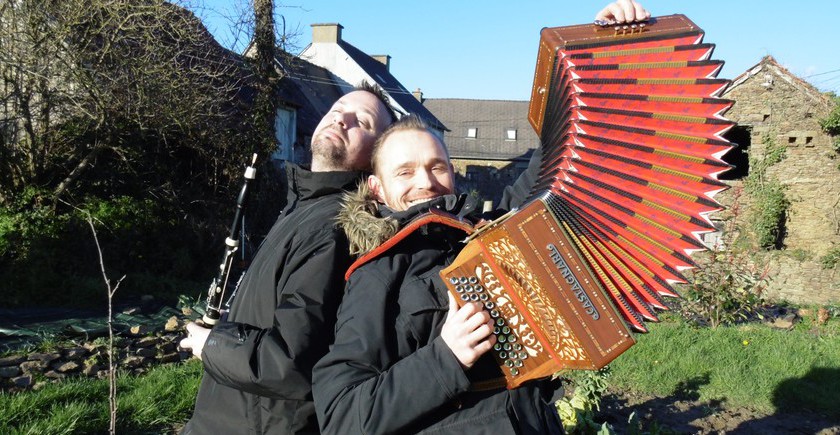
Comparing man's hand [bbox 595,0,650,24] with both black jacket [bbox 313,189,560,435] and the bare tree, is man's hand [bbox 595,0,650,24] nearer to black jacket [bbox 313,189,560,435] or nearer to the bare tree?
black jacket [bbox 313,189,560,435]

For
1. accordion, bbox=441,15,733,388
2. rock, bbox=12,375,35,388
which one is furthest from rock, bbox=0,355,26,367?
accordion, bbox=441,15,733,388

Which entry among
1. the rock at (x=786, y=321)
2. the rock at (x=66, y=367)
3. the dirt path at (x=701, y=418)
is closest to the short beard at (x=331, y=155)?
the dirt path at (x=701, y=418)

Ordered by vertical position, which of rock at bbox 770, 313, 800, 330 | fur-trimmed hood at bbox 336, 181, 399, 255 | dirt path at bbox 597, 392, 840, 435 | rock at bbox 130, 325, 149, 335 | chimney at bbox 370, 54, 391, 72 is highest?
chimney at bbox 370, 54, 391, 72

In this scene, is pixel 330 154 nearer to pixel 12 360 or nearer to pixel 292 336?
pixel 292 336

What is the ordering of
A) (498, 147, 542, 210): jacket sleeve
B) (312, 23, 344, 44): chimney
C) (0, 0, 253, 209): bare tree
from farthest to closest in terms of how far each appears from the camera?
(312, 23, 344, 44): chimney < (0, 0, 253, 209): bare tree < (498, 147, 542, 210): jacket sleeve

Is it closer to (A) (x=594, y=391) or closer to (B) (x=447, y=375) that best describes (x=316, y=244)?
(B) (x=447, y=375)

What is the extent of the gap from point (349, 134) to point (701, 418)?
443 cm

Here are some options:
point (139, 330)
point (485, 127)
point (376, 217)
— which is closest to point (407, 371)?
point (376, 217)

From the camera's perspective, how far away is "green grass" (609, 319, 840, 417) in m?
5.93

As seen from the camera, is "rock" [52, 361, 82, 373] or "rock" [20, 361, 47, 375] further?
"rock" [52, 361, 82, 373]

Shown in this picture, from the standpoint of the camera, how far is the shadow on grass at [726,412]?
17.2 ft

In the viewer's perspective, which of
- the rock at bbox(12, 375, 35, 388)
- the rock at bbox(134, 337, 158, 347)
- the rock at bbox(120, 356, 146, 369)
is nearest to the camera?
the rock at bbox(12, 375, 35, 388)

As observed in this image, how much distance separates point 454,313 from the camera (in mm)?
1651

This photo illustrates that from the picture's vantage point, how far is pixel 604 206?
77.7 inches
